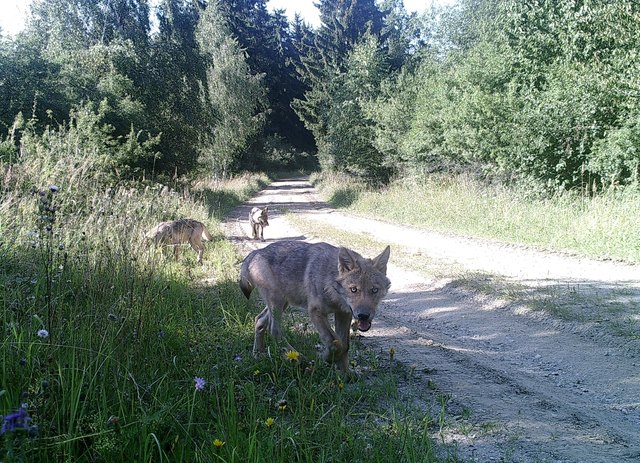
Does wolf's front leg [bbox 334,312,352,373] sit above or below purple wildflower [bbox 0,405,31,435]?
below

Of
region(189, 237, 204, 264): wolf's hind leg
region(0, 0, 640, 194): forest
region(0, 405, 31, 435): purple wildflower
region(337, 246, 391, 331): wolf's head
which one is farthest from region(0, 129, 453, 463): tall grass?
region(0, 0, 640, 194): forest

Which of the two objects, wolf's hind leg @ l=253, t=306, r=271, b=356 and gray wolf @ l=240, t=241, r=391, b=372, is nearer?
gray wolf @ l=240, t=241, r=391, b=372

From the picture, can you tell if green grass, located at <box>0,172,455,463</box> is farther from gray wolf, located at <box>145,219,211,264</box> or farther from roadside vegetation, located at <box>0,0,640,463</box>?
gray wolf, located at <box>145,219,211,264</box>

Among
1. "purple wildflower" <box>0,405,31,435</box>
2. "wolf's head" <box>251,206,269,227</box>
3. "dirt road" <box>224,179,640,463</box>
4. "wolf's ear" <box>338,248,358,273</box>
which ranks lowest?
"dirt road" <box>224,179,640,463</box>

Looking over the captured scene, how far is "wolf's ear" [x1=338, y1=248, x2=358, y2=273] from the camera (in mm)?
4629

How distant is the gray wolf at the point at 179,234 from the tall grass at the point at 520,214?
25.6ft

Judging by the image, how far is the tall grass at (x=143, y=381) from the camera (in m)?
2.59

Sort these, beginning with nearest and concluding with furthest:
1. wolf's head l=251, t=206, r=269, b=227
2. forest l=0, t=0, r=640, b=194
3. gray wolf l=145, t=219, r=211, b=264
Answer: gray wolf l=145, t=219, r=211, b=264 → wolf's head l=251, t=206, r=269, b=227 → forest l=0, t=0, r=640, b=194

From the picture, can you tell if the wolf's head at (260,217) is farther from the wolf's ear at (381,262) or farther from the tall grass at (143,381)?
the wolf's ear at (381,262)

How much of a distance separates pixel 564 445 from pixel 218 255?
8.48 m

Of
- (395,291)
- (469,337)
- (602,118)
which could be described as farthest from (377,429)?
(602,118)

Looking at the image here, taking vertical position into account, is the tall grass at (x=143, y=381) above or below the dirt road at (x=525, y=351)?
above

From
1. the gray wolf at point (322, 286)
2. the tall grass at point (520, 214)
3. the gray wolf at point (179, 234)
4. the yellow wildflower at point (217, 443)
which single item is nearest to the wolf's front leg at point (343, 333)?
the gray wolf at point (322, 286)

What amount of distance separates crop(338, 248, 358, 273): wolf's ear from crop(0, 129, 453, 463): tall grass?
0.95 meters
